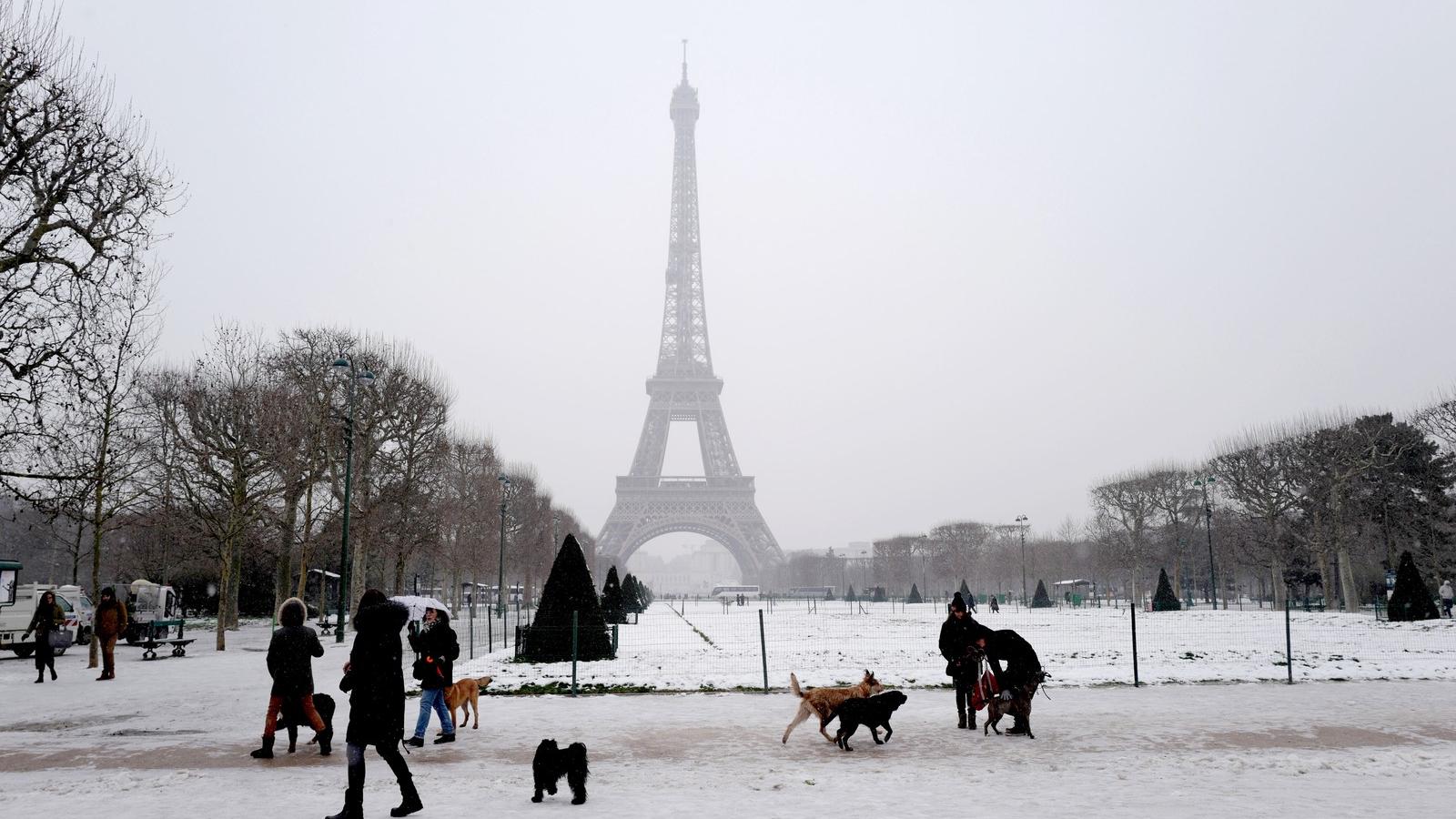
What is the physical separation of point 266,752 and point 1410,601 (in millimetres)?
34802

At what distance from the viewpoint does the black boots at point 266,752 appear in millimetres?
9664

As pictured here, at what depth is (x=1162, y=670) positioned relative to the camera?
17750mm

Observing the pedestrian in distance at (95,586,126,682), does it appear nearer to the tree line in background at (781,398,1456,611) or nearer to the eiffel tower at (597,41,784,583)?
the tree line in background at (781,398,1456,611)

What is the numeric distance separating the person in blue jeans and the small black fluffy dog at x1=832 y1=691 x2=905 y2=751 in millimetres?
4223

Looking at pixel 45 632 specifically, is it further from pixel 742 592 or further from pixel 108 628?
pixel 742 592

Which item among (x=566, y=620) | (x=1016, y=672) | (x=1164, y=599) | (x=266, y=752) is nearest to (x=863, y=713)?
(x=1016, y=672)

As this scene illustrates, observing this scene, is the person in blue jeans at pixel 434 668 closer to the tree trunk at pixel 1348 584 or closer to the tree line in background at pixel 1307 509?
the tree line in background at pixel 1307 509

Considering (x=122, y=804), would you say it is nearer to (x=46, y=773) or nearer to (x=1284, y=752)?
(x=46, y=773)

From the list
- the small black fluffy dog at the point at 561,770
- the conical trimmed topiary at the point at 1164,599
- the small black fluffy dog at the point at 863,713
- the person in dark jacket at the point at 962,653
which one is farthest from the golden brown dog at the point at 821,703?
the conical trimmed topiary at the point at 1164,599

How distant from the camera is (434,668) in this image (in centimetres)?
1031

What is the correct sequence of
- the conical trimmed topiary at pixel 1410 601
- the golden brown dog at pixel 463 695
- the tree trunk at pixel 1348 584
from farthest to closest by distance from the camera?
the tree trunk at pixel 1348 584 < the conical trimmed topiary at pixel 1410 601 < the golden brown dog at pixel 463 695

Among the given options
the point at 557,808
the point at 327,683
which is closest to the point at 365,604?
the point at 557,808

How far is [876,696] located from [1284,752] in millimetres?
4107

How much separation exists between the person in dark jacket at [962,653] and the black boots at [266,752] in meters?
7.37
